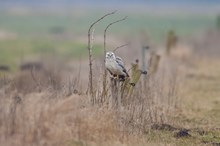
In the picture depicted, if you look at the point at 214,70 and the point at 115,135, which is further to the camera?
the point at 214,70

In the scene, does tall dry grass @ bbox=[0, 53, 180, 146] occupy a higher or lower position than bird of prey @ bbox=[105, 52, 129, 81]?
lower

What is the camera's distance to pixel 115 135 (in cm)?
1650

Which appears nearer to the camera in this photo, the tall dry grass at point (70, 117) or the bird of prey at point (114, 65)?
the tall dry grass at point (70, 117)

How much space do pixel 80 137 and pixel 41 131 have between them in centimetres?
117

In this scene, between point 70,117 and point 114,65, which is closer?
point 70,117

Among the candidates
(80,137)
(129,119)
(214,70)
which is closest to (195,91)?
(214,70)

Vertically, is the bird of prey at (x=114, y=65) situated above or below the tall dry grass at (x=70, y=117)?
above

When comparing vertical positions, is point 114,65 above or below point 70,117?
above

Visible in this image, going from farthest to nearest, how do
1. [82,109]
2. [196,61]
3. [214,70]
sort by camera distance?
[196,61] → [214,70] → [82,109]

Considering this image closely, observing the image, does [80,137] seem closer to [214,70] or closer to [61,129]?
[61,129]

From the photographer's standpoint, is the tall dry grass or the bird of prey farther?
the bird of prey

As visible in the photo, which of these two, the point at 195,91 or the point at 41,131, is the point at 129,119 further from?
the point at 195,91

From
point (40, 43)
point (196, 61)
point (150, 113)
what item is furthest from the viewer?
point (40, 43)

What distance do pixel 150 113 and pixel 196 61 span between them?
25.1m
